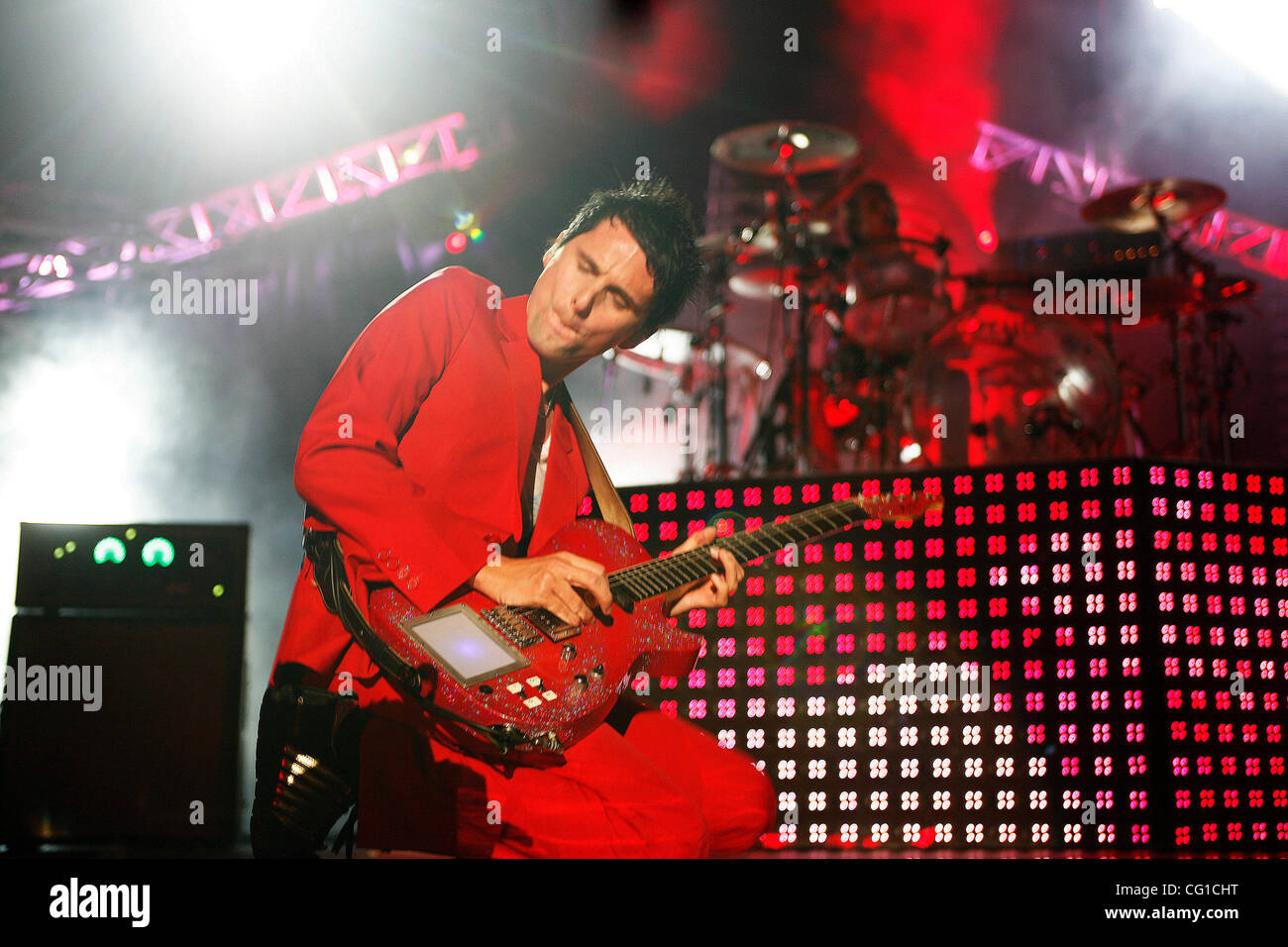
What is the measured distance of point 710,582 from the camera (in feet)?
12.9

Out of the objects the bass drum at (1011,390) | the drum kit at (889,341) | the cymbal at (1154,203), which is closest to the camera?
the bass drum at (1011,390)

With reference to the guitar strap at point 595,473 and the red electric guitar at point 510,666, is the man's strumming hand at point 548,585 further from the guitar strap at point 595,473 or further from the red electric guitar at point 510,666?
the guitar strap at point 595,473

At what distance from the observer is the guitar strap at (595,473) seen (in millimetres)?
3877

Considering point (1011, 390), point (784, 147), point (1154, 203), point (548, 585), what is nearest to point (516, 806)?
point (548, 585)

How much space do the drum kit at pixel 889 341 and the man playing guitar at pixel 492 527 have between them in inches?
77.2

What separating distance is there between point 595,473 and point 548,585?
1.93 feet

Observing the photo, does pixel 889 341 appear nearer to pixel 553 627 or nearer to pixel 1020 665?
pixel 1020 665

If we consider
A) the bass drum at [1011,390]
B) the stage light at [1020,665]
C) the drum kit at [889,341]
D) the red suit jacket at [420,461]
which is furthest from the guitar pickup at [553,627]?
the bass drum at [1011,390]

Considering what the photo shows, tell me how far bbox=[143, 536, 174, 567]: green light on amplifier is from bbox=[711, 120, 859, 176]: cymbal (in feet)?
12.7

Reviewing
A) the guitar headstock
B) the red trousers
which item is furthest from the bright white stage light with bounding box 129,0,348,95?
the guitar headstock

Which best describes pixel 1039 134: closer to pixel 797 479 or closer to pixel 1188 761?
pixel 797 479

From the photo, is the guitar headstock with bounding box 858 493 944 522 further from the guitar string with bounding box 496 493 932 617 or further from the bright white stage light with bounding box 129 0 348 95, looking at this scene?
the bright white stage light with bounding box 129 0 348 95

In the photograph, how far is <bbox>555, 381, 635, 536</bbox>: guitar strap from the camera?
388cm

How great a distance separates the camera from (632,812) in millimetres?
3473
